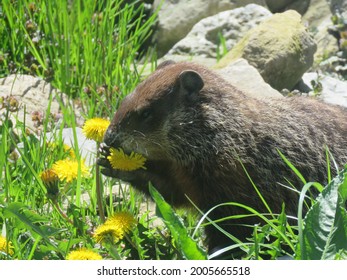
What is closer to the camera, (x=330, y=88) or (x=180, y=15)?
(x=330, y=88)

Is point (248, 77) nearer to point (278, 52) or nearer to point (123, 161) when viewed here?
point (278, 52)

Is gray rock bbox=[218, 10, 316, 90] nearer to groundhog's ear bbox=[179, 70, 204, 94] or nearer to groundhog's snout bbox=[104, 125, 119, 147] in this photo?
groundhog's ear bbox=[179, 70, 204, 94]

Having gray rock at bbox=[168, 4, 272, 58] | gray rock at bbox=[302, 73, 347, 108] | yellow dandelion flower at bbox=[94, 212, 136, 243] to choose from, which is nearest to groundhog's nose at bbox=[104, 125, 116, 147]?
yellow dandelion flower at bbox=[94, 212, 136, 243]

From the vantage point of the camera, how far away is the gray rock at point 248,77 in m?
6.18

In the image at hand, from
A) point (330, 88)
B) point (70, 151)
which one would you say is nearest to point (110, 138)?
point (70, 151)

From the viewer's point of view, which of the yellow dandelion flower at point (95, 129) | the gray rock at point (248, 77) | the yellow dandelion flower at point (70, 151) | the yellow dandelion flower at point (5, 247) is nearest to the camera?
the yellow dandelion flower at point (5, 247)

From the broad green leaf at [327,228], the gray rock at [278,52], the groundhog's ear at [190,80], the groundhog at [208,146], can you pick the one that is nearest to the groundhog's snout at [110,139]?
the groundhog at [208,146]

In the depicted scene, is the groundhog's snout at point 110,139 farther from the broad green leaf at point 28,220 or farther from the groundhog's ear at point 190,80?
the broad green leaf at point 28,220

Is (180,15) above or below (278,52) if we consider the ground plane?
below

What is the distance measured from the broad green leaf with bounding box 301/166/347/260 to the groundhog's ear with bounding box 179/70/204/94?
3.98ft

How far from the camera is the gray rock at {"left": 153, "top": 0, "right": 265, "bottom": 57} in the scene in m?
8.59

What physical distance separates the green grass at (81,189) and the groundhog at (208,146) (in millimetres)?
139

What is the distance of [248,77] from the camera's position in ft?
20.7

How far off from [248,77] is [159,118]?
6.98 ft
